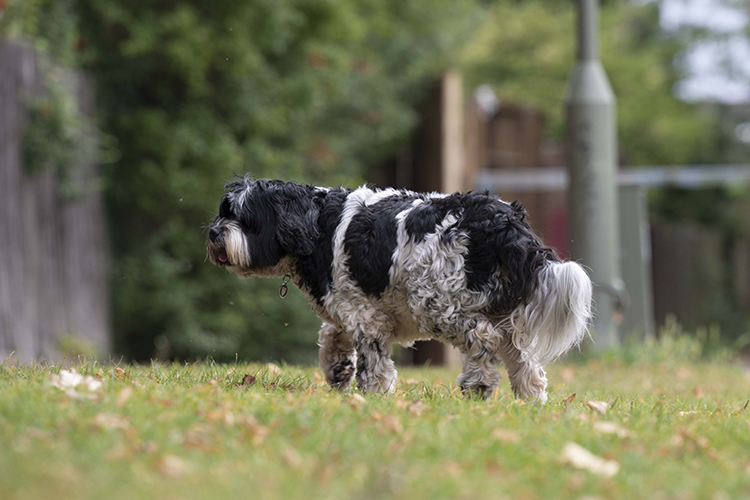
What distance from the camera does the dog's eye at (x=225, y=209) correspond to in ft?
17.3

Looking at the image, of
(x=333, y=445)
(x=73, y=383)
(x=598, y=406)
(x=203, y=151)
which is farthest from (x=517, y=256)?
(x=203, y=151)

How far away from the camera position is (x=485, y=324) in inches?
188

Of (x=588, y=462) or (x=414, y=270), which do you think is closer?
(x=588, y=462)

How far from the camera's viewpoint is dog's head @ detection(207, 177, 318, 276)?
202 inches

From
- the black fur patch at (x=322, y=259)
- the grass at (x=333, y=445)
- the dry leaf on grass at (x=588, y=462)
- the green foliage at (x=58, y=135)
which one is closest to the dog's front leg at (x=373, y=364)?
the grass at (x=333, y=445)

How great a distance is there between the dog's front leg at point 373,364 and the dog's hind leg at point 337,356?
1.35 ft

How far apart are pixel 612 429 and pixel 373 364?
4.89 ft

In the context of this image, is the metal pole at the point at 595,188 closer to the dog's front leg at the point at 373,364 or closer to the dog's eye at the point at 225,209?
the dog's front leg at the point at 373,364

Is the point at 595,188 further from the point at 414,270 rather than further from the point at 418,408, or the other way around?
the point at 418,408

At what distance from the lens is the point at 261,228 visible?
5.20 meters

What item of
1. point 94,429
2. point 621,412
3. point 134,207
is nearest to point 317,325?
point 134,207

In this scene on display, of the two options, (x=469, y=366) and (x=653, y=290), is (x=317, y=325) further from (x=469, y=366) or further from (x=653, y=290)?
(x=653, y=290)

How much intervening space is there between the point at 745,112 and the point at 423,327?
21.5 m

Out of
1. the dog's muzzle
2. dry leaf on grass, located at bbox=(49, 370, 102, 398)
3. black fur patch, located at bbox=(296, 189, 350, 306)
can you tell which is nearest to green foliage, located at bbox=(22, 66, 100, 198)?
the dog's muzzle
